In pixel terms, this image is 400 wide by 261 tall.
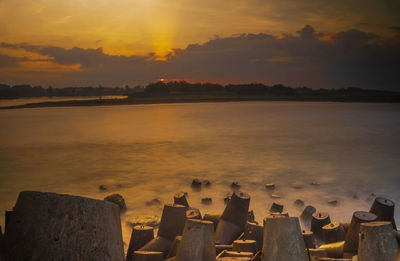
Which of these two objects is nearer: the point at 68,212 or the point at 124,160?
the point at 68,212

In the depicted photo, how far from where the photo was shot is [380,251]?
296 cm

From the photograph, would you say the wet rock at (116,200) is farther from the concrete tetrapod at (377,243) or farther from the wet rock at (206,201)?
the concrete tetrapod at (377,243)

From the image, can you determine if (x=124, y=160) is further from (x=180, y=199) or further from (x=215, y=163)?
(x=180, y=199)

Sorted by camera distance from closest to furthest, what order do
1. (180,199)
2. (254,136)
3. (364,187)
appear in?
(180,199) → (364,187) → (254,136)

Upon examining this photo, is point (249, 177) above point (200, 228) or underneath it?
underneath

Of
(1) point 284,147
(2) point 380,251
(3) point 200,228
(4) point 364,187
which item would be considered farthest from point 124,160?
(2) point 380,251

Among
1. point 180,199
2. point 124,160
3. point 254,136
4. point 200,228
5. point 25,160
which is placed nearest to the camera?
point 200,228

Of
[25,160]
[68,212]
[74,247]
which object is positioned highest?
[68,212]

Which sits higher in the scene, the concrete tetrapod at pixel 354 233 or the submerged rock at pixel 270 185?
the concrete tetrapod at pixel 354 233

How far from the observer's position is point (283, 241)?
→ 3.00 m

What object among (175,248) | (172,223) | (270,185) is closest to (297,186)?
(270,185)

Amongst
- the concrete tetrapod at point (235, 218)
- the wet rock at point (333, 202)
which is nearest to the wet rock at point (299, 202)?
the wet rock at point (333, 202)

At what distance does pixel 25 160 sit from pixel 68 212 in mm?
11632

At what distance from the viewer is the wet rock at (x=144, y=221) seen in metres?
5.26
